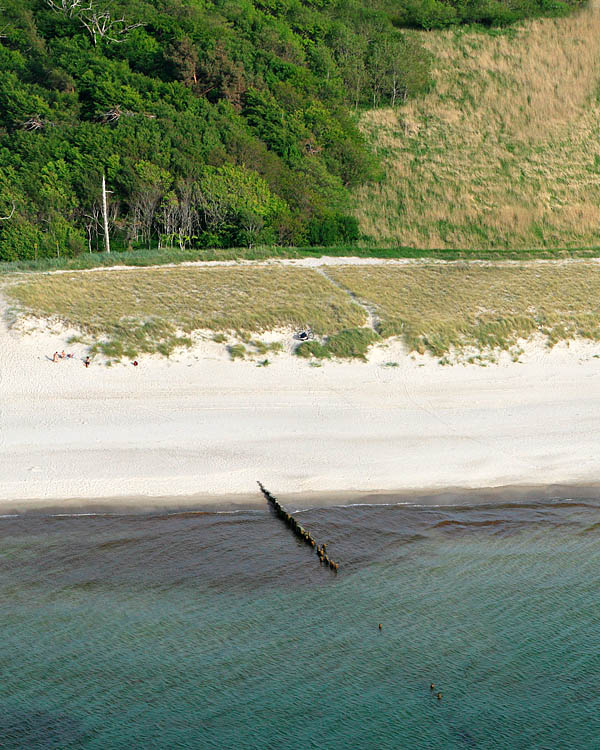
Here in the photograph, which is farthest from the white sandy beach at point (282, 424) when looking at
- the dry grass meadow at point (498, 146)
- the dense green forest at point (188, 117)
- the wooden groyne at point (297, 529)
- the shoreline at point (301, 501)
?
the dry grass meadow at point (498, 146)

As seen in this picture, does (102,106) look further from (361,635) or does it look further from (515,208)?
(361,635)

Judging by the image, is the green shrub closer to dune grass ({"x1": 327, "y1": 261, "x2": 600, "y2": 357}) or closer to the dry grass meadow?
dune grass ({"x1": 327, "y1": 261, "x2": 600, "y2": 357})

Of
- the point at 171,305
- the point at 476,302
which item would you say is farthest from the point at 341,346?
the point at 476,302

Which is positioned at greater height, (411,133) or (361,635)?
(411,133)

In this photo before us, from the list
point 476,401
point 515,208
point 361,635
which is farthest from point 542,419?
point 515,208

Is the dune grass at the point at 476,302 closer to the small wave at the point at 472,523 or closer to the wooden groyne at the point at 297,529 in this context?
the small wave at the point at 472,523

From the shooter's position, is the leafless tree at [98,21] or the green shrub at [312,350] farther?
the leafless tree at [98,21]
